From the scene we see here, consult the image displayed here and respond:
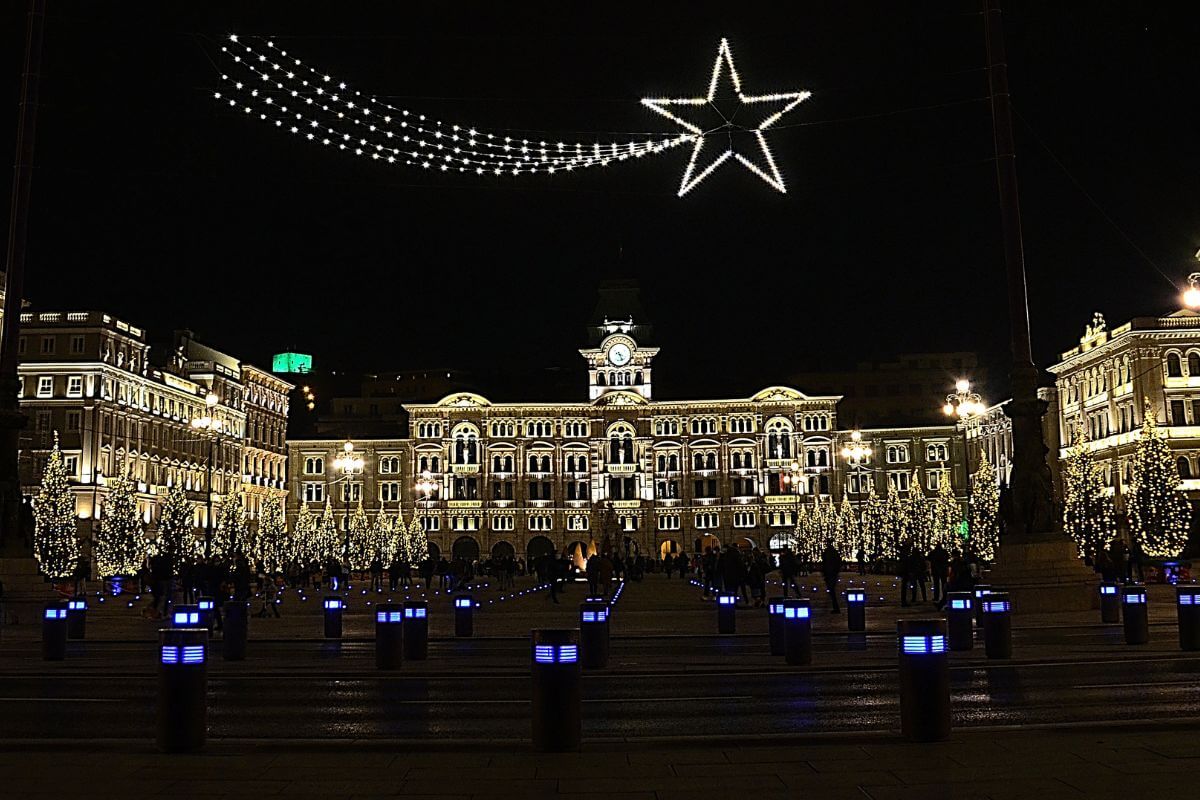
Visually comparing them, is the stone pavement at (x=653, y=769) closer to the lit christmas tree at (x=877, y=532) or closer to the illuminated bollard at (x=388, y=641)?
the illuminated bollard at (x=388, y=641)

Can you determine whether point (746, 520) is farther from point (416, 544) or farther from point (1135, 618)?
point (1135, 618)

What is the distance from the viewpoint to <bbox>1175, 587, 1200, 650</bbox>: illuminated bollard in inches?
658

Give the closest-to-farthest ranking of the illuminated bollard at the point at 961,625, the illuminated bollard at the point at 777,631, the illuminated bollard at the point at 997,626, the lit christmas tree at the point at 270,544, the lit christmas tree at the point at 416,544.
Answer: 1. the illuminated bollard at the point at 997,626
2. the illuminated bollard at the point at 777,631
3. the illuminated bollard at the point at 961,625
4. the lit christmas tree at the point at 270,544
5. the lit christmas tree at the point at 416,544

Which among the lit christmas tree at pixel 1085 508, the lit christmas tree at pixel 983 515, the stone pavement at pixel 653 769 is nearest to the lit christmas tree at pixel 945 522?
the lit christmas tree at pixel 983 515

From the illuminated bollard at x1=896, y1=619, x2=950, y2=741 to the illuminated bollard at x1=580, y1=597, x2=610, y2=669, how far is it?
8.32 m

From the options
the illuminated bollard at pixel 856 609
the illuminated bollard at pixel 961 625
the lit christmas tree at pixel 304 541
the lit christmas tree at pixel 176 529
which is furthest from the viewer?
the lit christmas tree at pixel 304 541

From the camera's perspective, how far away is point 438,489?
102 meters

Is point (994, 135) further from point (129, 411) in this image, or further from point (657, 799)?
point (129, 411)

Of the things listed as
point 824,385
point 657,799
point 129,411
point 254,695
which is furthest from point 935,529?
point 657,799

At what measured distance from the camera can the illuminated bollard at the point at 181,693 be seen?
8688 millimetres

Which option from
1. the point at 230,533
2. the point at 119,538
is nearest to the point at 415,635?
the point at 119,538

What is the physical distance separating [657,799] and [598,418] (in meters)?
97.1

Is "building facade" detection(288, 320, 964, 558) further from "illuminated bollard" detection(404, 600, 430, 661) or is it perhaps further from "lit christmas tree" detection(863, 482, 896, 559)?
"illuminated bollard" detection(404, 600, 430, 661)

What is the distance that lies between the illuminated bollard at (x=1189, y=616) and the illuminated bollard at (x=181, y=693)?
1355 centimetres
